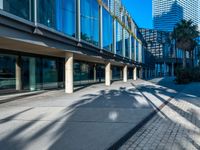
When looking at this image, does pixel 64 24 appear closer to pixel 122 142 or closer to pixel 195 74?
pixel 122 142

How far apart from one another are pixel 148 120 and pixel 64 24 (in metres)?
10.9

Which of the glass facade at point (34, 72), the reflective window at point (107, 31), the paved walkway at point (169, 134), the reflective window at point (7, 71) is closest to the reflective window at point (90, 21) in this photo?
the reflective window at point (107, 31)

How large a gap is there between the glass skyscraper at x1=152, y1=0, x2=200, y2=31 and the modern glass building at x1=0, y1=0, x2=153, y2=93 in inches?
4058

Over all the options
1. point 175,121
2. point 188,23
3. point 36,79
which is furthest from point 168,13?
point 175,121

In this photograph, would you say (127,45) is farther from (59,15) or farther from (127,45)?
(59,15)

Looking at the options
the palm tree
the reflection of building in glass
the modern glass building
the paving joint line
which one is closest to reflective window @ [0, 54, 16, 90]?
the modern glass building

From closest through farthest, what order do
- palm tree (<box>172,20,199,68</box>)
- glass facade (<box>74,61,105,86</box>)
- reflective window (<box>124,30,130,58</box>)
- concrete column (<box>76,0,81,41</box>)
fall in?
concrete column (<box>76,0,81,41</box>), glass facade (<box>74,61,105,86</box>), reflective window (<box>124,30,130,58</box>), palm tree (<box>172,20,199,68</box>)

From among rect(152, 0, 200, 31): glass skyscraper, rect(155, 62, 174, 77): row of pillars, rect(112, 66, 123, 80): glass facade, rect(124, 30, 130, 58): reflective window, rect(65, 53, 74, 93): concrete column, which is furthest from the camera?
rect(152, 0, 200, 31): glass skyscraper

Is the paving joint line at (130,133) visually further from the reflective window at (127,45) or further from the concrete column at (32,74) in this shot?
the reflective window at (127,45)

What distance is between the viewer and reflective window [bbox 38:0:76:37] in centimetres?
1473

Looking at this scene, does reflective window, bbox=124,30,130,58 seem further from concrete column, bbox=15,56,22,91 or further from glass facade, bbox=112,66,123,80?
concrete column, bbox=15,56,22,91

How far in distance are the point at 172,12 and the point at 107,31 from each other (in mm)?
108663

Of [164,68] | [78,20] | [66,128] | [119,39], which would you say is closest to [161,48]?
[164,68]

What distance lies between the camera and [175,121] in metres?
8.75
